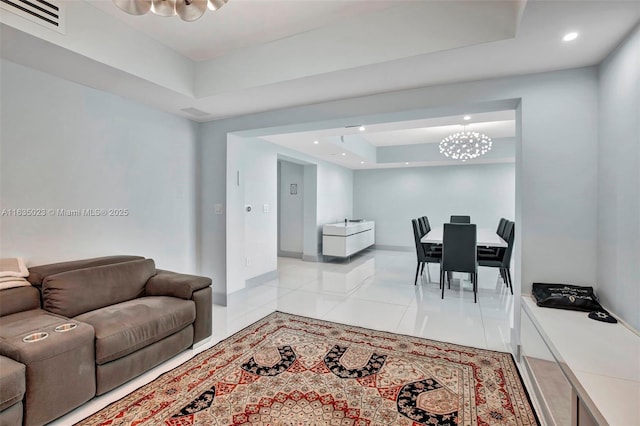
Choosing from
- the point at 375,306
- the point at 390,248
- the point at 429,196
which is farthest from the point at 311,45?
the point at 390,248

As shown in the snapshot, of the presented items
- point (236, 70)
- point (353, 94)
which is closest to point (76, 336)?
point (236, 70)

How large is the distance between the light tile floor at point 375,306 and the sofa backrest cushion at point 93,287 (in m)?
0.68

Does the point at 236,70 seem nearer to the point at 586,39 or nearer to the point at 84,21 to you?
the point at 84,21

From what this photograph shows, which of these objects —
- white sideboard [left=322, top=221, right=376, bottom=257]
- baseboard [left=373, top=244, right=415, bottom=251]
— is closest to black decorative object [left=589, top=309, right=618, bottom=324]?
white sideboard [left=322, top=221, right=376, bottom=257]

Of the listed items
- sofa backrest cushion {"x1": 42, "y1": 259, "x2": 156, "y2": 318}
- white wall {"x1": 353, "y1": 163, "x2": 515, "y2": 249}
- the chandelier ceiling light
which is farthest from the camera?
white wall {"x1": 353, "y1": 163, "x2": 515, "y2": 249}

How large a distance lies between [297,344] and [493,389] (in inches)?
59.8

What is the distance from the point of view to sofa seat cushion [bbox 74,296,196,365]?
1.94m

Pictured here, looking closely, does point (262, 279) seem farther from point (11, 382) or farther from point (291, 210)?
point (11, 382)

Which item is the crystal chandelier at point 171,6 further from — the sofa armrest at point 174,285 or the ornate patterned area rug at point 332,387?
the ornate patterned area rug at point 332,387

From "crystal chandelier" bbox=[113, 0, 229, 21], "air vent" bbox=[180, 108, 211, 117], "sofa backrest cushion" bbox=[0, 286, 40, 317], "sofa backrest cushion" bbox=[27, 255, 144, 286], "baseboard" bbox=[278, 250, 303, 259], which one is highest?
"air vent" bbox=[180, 108, 211, 117]

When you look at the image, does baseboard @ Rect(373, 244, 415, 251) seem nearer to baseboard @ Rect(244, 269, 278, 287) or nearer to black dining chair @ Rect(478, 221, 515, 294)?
black dining chair @ Rect(478, 221, 515, 294)

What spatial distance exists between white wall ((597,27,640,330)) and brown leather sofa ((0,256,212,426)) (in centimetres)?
308

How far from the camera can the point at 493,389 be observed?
2031mm

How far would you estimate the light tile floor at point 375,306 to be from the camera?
2.79m
